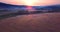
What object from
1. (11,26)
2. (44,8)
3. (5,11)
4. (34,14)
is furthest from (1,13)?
(44,8)

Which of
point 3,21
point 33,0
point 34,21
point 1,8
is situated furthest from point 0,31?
point 33,0

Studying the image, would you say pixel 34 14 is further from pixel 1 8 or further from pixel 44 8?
pixel 1 8

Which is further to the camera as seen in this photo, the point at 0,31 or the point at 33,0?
the point at 33,0

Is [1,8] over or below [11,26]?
over

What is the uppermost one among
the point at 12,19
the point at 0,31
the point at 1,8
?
the point at 1,8

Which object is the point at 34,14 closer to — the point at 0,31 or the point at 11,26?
the point at 11,26

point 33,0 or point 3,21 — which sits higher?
point 33,0
